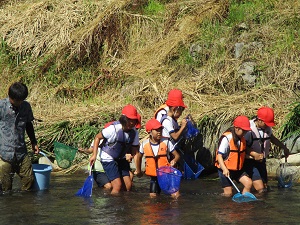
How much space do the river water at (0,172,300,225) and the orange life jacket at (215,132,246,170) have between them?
0.46 meters

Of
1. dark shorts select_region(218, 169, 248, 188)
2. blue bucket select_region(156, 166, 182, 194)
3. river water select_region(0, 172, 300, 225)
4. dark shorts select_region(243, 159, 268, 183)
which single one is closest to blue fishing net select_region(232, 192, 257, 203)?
river water select_region(0, 172, 300, 225)

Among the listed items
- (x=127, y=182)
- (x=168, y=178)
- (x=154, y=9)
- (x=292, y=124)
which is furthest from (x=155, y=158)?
(x=154, y=9)

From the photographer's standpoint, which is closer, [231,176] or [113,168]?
[231,176]

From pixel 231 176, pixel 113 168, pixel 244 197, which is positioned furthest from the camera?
pixel 113 168

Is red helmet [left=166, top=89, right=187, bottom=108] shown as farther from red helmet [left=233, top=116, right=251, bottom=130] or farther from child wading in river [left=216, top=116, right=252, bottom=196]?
red helmet [left=233, top=116, right=251, bottom=130]

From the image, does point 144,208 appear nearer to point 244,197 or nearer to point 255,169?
point 244,197

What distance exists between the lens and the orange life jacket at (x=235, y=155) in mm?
9633

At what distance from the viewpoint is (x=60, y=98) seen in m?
15.3

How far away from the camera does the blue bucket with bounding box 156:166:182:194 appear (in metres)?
9.59

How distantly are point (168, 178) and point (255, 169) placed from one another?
4.37 feet

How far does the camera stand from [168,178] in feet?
31.6

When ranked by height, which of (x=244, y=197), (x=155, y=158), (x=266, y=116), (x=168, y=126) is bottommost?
(x=244, y=197)

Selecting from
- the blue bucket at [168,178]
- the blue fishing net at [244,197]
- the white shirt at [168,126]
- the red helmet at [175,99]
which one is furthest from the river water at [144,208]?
the red helmet at [175,99]

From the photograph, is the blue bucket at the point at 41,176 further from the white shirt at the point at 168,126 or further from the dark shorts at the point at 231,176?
the dark shorts at the point at 231,176
